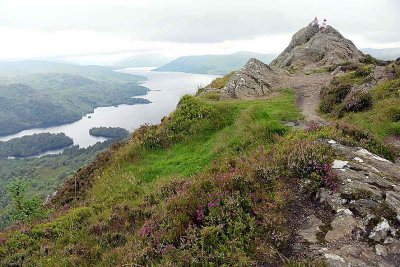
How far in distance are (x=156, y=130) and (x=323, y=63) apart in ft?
101

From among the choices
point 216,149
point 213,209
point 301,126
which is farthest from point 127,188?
point 301,126

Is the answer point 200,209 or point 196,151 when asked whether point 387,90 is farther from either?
point 200,209

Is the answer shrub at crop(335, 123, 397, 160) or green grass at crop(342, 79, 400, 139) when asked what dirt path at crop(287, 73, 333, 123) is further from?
shrub at crop(335, 123, 397, 160)

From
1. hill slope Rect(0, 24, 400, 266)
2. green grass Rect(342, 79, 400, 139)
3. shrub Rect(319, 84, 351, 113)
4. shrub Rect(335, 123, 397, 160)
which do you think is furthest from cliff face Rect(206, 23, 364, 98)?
shrub Rect(335, 123, 397, 160)

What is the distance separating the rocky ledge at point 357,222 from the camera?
629cm

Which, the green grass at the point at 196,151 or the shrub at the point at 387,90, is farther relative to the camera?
the shrub at the point at 387,90

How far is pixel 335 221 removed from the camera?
735 centimetres

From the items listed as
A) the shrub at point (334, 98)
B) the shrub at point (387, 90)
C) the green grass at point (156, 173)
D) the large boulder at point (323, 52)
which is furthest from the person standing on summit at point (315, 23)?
the shrub at point (387, 90)

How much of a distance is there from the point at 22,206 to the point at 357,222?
12817 millimetres

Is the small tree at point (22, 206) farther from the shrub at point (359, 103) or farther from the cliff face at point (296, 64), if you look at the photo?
the cliff face at point (296, 64)

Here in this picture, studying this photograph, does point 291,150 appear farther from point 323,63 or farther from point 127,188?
point 323,63

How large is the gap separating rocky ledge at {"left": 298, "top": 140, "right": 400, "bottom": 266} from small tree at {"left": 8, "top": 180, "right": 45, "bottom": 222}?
11.2 metres

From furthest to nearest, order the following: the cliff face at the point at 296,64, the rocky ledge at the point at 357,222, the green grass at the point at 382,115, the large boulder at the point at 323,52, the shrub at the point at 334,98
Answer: the large boulder at the point at 323,52
the cliff face at the point at 296,64
the shrub at the point at 334,98
the green grass at the point at 382,115
the rocky ledge at the point at 357,222

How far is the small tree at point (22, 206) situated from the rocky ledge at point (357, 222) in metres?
11.2
